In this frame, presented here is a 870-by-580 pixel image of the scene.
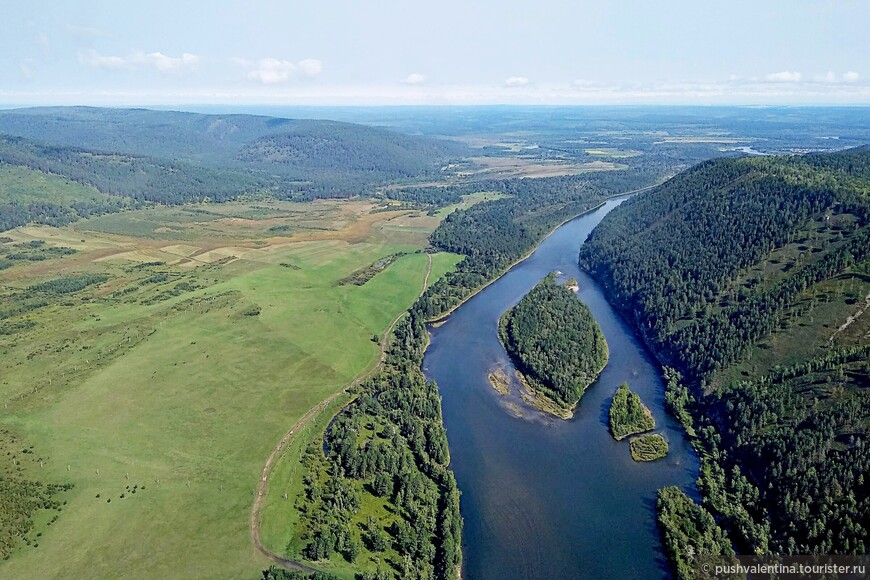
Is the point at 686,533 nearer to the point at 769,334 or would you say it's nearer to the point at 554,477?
the point at 554,477

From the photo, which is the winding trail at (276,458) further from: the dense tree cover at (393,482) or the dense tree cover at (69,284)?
the dense tree cover at (69,284)

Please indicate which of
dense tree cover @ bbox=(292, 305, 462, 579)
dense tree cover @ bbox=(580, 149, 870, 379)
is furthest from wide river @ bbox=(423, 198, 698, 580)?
dense tree cover @ bbox=(580, 149, 870, 379)

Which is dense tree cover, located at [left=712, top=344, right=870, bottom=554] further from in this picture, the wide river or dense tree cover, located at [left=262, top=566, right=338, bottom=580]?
dense tree cover, located at [left=262, top=566, right=338, bottom=580]

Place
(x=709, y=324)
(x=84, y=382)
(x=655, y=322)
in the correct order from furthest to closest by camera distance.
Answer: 1. (x=655, y=322)
2. (x=709, y=324)
3. (x=84, y=382)

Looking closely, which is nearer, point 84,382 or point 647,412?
point 647,412

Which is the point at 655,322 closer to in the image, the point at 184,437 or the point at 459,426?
the point at 459,426

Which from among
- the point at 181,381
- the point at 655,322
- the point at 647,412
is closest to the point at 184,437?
the point at 181,381

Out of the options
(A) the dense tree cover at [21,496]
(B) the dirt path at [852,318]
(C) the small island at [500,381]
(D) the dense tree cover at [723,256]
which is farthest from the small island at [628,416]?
(A) the dense tree cover at [21,496]
